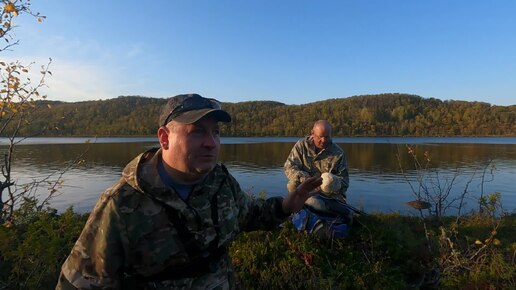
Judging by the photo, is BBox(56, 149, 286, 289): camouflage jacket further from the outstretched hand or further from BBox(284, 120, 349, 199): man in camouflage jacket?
BBox(284, 120, 349, 199): man in camouflage jacket

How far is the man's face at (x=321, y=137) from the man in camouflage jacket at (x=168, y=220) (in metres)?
4.64

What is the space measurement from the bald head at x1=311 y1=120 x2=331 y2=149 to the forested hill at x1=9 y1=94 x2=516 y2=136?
101m

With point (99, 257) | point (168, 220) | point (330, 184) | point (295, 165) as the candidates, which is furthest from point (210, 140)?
point (295, 165)

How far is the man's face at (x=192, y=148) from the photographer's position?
6.98 ft

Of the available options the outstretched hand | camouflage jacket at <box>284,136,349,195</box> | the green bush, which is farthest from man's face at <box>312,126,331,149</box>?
the green bush

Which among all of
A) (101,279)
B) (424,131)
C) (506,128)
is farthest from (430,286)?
(506,128)

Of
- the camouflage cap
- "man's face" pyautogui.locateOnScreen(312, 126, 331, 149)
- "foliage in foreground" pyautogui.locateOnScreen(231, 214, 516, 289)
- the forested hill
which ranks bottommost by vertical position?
"foliage in foreground" pyautogui.locateOnScreen(231, 214, 516, 289)

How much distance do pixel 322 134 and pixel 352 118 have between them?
119m

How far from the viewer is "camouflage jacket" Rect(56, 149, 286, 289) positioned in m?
1.90

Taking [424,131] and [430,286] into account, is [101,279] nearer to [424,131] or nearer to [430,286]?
[430,286]

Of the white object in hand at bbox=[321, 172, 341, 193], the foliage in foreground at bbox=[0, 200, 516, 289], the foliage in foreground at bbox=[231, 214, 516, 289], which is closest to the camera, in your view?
the foliage in foreground at bbox=[0, 200, 516, 289]

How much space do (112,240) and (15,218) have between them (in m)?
4.25

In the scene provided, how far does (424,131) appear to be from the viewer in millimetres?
114188

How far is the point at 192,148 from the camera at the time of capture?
212cm
